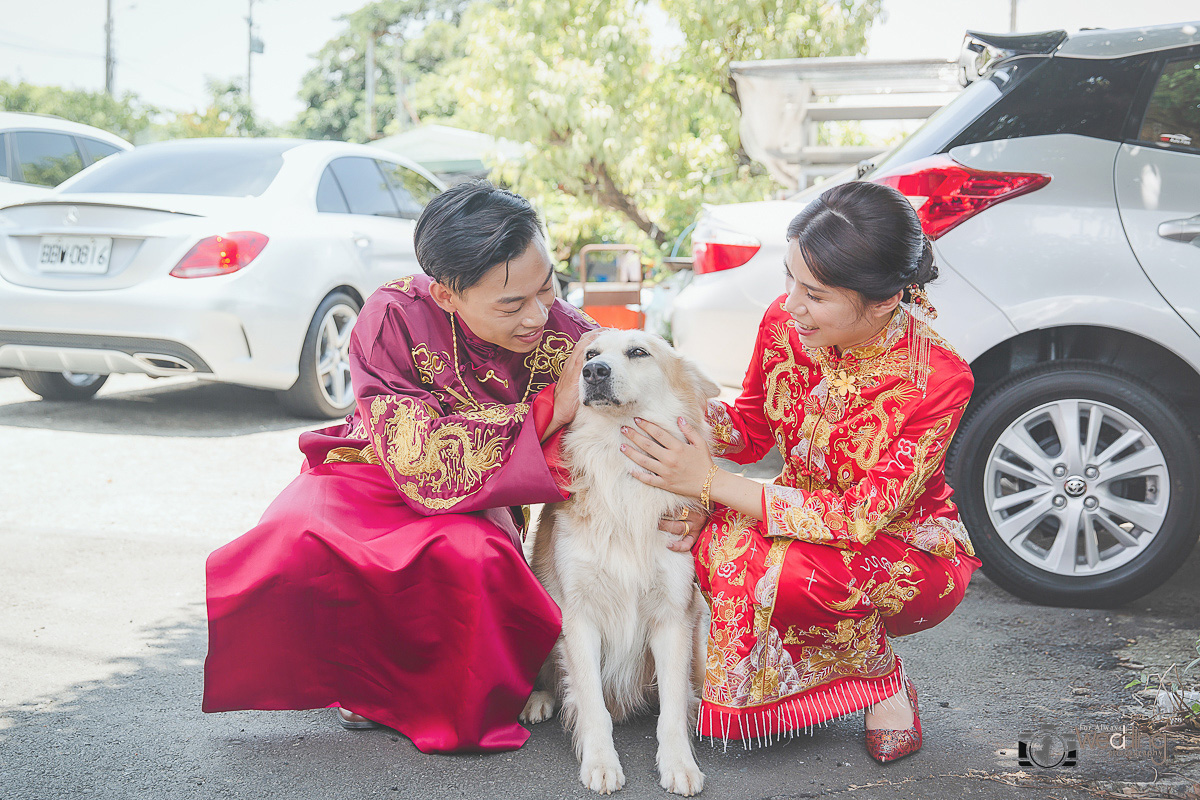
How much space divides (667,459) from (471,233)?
716 millimetres

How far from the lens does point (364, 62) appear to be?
3631 centimetres

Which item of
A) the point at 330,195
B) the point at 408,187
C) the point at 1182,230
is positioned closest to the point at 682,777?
the point at 1182,230

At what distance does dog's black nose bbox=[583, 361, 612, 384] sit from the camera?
7.04 ft

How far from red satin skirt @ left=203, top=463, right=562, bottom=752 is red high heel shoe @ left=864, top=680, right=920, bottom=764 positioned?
2.64 feet

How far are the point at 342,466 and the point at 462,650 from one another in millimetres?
563

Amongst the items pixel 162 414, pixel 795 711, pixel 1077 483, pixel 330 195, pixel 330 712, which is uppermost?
pixel 330 195

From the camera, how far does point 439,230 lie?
2217 millimetres

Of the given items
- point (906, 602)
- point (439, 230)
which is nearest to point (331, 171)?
point (439, 230)

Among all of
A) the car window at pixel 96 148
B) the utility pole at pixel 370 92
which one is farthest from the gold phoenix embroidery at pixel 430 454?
the utility pole at pixel 370 92

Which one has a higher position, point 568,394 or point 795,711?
point 568,394

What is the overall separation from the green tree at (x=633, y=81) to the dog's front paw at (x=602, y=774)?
9.06 m

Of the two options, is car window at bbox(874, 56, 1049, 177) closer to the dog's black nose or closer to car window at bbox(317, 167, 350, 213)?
the dog's black nose

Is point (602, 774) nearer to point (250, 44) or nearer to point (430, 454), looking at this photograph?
point (430, 454)

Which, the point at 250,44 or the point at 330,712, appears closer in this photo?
the point at 330,712
